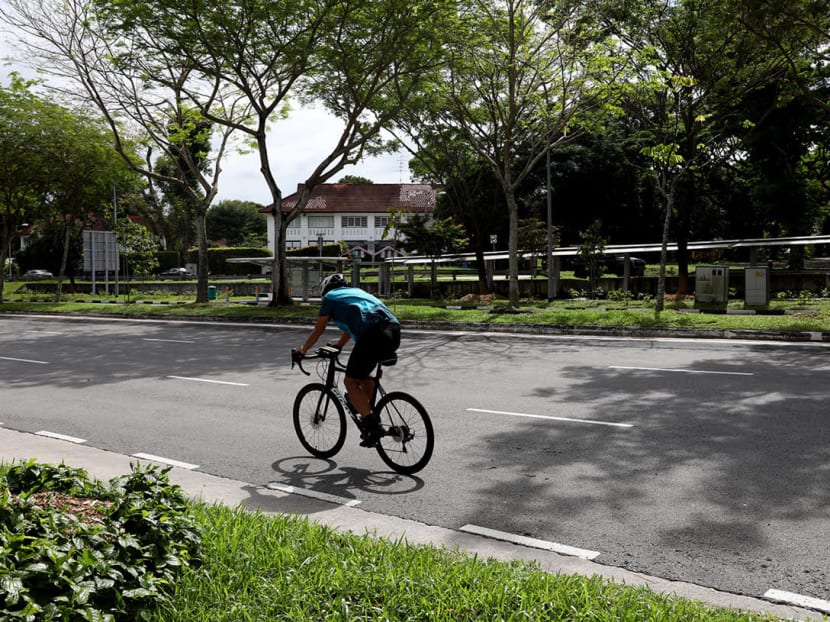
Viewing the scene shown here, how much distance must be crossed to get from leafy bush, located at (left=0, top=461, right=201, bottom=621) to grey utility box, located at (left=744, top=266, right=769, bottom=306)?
21.4 m

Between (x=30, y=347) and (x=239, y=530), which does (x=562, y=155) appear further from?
(x=239, y=530)

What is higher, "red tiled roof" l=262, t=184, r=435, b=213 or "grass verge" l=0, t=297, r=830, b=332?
"red tiled roof" l=262, t=184, r=435, b=213

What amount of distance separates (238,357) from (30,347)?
19.8 ft

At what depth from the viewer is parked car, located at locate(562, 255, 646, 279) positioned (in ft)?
106

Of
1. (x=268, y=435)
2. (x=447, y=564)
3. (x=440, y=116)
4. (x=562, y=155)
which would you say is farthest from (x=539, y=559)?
(x=562, y=155)

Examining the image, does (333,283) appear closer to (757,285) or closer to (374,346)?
(374,346)

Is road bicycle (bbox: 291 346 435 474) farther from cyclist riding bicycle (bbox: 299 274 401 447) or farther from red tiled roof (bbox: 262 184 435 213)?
red tiled roof (bbox: 262 184 435 213)

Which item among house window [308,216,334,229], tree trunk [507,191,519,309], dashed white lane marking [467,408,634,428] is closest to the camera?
dashed white lane marking [467,408,634,428]

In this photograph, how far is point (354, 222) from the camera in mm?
80000

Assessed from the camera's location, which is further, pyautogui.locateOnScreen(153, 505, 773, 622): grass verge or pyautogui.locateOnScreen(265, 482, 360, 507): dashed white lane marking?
pyautogui.locateOnScreen(265, 482, 360, 507): dashed white lane marking

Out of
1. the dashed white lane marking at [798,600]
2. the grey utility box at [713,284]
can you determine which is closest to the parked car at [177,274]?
the grey utility box at [713,284]

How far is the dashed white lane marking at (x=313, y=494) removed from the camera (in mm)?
5832

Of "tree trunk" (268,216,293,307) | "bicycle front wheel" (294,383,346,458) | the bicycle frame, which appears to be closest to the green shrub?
"tree trunk" (268,216,293,307)

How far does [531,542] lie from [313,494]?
1.96 meters
